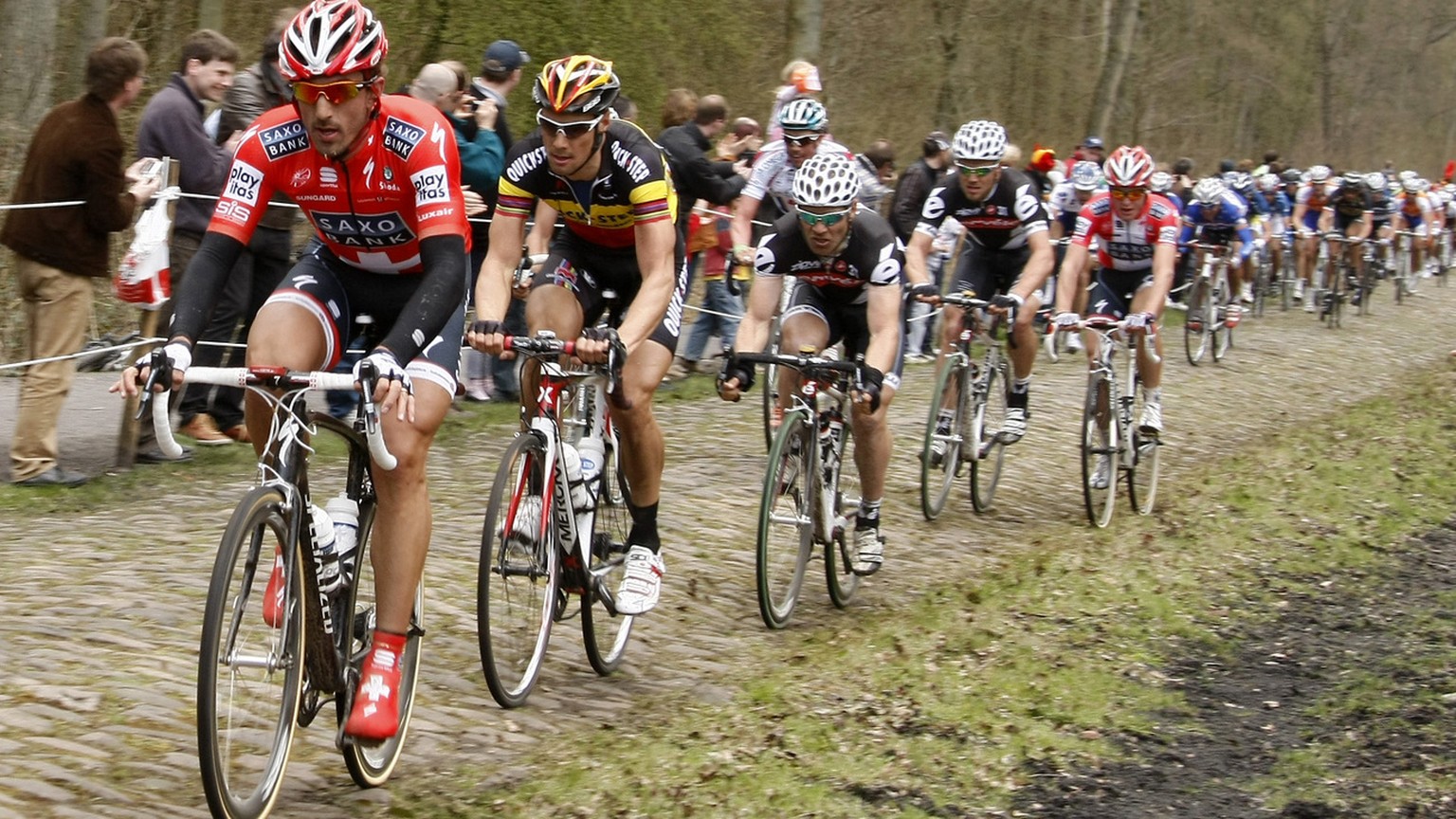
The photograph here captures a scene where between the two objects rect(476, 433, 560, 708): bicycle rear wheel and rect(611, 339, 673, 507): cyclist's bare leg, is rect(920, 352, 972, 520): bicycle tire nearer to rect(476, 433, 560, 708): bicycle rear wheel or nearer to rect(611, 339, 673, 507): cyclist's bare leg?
rect(611, 339, 673, 507): cyclist's bare leg

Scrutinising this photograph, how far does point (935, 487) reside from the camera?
35.1 ft

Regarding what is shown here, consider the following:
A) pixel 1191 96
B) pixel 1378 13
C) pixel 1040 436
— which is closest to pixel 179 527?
pixel 1040 436

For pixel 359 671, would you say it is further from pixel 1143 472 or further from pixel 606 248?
pixel 1143 472

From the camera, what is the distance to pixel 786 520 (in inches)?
307

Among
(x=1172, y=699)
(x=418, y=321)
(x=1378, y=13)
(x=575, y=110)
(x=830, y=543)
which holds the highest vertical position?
(x=1378, y=13)

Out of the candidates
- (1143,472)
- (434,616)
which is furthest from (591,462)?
(1143,472)

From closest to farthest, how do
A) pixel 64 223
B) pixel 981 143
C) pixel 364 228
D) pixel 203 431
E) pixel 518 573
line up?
pixel 364 228 → pixel 518 573 → pixel 64 223 → pixel 203 431 → pixel 981 143

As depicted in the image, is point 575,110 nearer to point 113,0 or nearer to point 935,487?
point 935,487

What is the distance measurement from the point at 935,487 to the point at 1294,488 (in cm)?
341

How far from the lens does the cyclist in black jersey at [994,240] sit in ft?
34.7

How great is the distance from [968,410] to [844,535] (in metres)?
2.29

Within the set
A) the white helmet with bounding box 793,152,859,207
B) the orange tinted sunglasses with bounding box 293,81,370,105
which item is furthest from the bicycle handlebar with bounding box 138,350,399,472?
the white helmet with bounding box 793,152,859,207

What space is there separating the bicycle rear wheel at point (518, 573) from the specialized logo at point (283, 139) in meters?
1.33

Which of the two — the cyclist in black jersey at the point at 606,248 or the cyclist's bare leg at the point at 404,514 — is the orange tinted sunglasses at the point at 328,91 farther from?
the cyclist in black jersey at the point at 606,248
